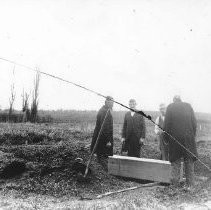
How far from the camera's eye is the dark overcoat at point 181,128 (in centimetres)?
716

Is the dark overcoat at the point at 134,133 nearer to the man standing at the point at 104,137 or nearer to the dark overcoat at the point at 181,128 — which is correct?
the man standing at the point at 104,137

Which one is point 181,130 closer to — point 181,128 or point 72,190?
point 181,128

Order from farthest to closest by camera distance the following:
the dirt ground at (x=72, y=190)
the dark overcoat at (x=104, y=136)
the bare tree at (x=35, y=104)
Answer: the bare tree at (x=35, y=104)
the dark overcoat at (x=104, y=136)
the dirt ground at (x=72, y=190)

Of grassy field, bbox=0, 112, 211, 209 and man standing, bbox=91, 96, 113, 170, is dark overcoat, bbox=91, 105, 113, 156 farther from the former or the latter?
grassy field, bbox=0, 112, 211, 209

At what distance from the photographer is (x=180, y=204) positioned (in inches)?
215

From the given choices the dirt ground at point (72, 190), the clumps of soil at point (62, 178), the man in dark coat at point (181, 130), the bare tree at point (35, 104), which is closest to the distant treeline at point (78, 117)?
the bare tree at point (35, 104)

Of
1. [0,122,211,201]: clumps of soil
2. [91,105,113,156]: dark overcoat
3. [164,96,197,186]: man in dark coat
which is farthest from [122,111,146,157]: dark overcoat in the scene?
[164,96,197,186]: man in dark coat

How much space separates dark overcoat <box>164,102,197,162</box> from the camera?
23.5 feet

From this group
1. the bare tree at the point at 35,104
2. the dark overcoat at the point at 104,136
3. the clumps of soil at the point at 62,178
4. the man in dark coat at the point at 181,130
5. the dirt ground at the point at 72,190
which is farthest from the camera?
the bare tree at the point at 35,104

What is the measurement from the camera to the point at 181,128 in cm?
723

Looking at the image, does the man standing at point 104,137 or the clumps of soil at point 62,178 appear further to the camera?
the man standing at point 104,137

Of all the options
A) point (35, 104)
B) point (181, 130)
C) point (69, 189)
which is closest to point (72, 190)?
point (69, 189)

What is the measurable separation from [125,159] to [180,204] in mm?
2001

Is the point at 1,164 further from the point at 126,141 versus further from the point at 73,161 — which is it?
the point at 126,141
